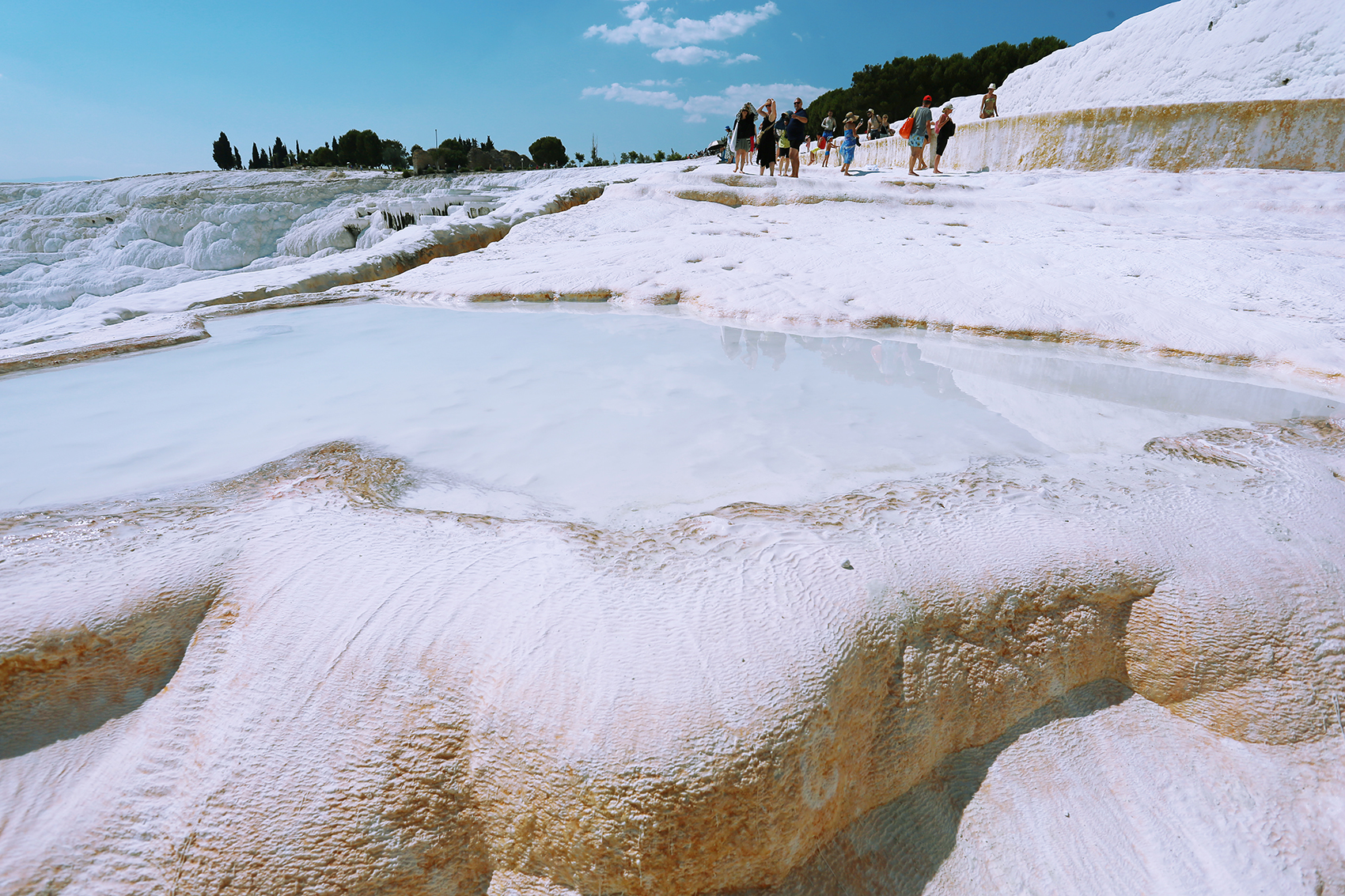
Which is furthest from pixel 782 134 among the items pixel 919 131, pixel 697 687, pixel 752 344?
pixel 697 687

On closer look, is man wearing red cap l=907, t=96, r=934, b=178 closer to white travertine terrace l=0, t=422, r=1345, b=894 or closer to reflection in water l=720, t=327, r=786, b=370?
reflection in water l=720, t=327, r=786, b=370

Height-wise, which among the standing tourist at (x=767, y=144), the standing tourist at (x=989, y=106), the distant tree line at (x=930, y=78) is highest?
the distant tree line at (x=930, y=78)

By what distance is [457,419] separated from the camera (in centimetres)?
293

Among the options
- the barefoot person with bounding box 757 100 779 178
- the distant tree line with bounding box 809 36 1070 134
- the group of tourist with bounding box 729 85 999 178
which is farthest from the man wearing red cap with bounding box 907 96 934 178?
the distant tree line with bounding box 809 36 1070 134

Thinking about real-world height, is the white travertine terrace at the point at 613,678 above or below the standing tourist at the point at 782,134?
below

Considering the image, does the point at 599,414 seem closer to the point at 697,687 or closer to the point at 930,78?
the point at 697,687

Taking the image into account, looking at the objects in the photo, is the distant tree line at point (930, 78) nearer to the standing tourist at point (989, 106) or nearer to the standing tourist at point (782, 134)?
the standing tourist at point (989, 106)

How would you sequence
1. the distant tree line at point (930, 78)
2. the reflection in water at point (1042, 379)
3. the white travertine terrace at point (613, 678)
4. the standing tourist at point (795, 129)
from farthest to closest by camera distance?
the distant tree line at point (930, 78), the standing tourist at point (795, 129), the reflection in water at point (1042, 379), the white travertine terrace at point (613, 678)

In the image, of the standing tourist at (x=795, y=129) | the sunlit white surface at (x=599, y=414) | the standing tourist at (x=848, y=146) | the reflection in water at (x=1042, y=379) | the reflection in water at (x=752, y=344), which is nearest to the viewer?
the sunlit white surface at (x=599, y=414)

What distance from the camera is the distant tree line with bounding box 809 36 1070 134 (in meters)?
25.2

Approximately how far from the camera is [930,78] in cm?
2689

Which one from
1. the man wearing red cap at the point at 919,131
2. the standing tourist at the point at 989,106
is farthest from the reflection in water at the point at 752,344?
the standing tourist at the point at 989,106

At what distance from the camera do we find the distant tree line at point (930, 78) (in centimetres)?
2517

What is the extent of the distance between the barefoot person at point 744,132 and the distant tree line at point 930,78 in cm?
1912
